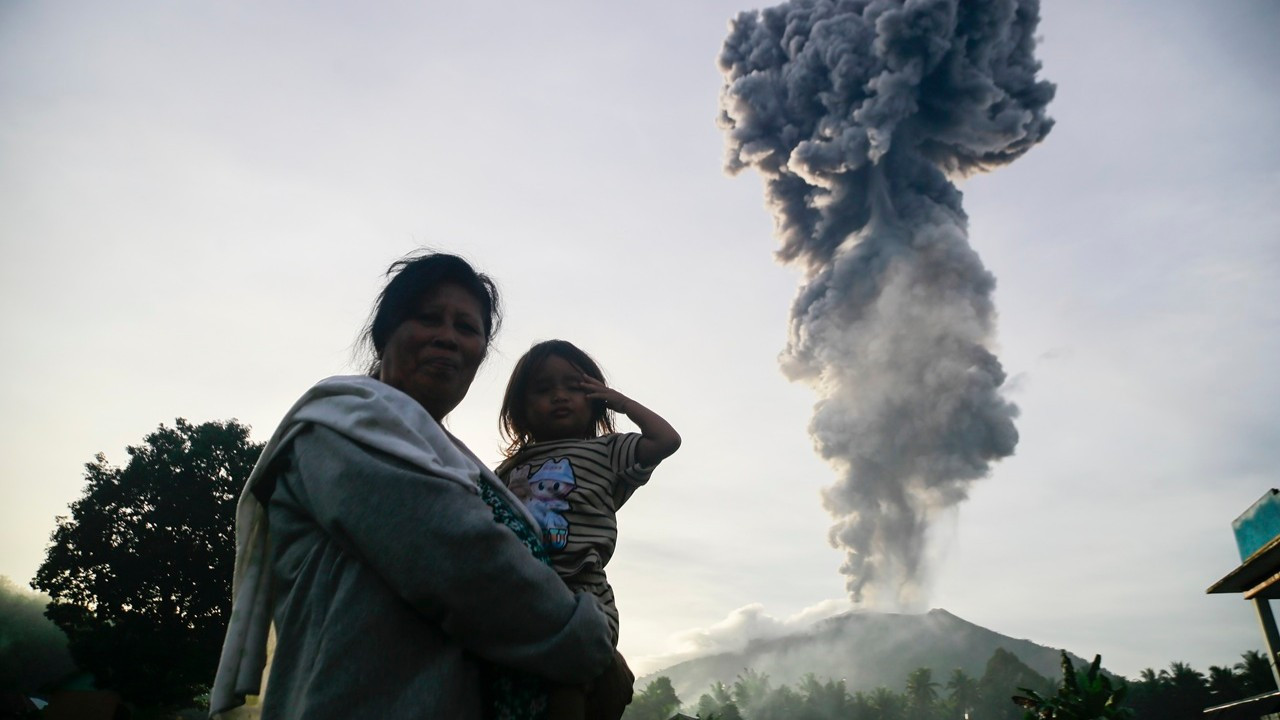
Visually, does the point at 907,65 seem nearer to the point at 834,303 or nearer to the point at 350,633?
the point at 834,303

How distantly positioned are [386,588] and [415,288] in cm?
92

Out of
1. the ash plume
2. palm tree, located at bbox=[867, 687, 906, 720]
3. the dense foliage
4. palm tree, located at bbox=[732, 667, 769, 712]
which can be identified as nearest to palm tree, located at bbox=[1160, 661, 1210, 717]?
the dense foliage

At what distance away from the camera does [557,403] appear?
2.74m

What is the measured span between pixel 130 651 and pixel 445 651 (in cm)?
2528

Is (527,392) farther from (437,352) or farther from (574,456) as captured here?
(437,352)

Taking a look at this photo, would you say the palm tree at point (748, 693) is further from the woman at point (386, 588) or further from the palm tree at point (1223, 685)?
the woman at point (386, 588)

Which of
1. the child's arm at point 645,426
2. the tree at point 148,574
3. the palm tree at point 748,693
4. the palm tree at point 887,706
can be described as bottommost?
the palm tree at point 887,706

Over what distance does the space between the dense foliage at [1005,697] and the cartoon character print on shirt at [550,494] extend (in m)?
14.2

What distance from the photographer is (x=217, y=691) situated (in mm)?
1421

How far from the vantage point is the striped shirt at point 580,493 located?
2043 mm

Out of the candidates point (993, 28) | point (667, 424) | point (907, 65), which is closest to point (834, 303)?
point (907, 65)

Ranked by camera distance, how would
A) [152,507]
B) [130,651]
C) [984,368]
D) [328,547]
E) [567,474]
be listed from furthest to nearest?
[984,368] → [152,507] → [130,651] → [567,474] → [328,547]

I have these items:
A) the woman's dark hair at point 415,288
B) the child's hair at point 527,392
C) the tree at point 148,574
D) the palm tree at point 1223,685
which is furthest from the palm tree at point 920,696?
the woman's dark hair at point 415,288

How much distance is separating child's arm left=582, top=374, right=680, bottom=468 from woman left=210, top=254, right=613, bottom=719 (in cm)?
95
